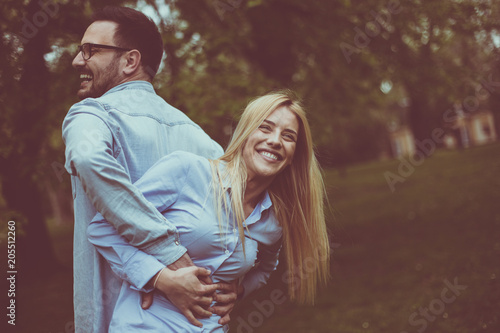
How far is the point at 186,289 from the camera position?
2078 millimetres

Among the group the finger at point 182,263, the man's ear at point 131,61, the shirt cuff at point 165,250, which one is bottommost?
the finger at point 182,263

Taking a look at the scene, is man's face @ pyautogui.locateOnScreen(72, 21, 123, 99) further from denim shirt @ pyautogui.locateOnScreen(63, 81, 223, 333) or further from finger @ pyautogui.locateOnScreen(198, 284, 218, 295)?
finger @ pyautogui.locateOnScreen(198, 284, 218, 295)

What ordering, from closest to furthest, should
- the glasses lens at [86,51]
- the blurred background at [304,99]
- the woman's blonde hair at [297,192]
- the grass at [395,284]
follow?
the glasses lens at [86,51]
the woman's blonde hair at [297,192]
the blurred background at [304,99]
the grass at [395,284]

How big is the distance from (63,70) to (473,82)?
7.81 m

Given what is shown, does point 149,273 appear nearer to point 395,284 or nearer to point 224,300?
point 224,300

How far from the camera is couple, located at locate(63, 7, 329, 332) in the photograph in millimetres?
2059

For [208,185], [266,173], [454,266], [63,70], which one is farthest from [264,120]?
[454,266]

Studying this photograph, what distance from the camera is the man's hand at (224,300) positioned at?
2312 millimetres

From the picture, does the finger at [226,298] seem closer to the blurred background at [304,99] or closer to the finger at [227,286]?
the finger at [227,286]

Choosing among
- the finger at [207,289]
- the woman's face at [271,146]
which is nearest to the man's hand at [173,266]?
the finger at [207,289]

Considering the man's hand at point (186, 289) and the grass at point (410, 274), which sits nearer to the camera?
the man's hand at point (186, 289)

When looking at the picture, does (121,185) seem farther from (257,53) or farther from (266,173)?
(257,53)

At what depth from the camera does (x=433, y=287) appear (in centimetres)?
814

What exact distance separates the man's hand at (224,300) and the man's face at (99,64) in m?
1.16
